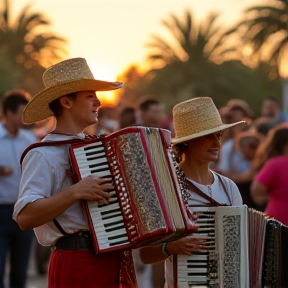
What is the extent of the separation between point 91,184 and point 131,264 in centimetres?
69

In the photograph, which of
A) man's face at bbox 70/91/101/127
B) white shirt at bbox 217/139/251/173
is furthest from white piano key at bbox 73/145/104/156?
white shirt at bbox 217/139/251/173

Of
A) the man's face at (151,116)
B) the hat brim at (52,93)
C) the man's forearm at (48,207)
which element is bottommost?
the man's forearm at (48,207)

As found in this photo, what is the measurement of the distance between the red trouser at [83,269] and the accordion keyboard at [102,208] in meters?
0.21

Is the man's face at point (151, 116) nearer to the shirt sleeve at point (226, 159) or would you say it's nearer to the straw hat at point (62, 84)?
the shirt sleeve at point (226, 159)

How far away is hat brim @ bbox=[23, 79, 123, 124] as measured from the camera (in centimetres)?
548

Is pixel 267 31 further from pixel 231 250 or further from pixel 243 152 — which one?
pixel 231 250

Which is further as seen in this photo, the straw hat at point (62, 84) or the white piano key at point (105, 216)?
the straw hat at point (62, 84)

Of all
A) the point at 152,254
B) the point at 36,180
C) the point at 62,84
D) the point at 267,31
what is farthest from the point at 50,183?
the point at 267,31

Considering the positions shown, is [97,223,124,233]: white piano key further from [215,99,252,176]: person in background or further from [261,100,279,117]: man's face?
[261,100,279,117]: man's face

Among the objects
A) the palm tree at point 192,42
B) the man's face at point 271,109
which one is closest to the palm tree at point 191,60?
the palm tree at point 192,42

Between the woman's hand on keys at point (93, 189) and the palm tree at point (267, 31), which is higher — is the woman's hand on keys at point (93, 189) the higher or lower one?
the lower one

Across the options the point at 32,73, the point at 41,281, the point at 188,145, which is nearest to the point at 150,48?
the point at 32,73

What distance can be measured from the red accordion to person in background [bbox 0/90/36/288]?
12.7 ft

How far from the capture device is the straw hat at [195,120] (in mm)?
6133
